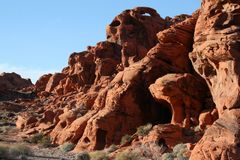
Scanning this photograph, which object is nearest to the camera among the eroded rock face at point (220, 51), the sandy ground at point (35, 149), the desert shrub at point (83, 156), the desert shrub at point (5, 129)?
the eroded rock face at point (220, 51)

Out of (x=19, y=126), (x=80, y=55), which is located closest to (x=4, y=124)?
(x=19, y=126)

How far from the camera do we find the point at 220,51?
1880 centimetres

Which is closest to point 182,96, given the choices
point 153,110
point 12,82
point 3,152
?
point 153,110

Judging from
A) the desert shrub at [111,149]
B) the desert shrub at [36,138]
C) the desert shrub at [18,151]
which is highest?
the desert shrub at [36,138]

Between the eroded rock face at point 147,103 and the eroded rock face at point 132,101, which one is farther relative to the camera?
the eroded rock face at point 132,101

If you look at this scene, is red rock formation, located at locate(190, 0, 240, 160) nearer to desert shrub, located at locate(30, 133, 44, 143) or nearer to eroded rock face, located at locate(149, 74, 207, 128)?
eroded rock face, located at locate(149, 74, 207, 128)

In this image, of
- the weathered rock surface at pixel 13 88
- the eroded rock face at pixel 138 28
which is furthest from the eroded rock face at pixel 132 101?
the weathered rock surface at pixel 13 88

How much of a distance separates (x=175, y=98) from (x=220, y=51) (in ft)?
25.6

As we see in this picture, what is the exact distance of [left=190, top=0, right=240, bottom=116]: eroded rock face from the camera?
17.9 m

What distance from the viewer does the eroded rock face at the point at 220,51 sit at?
17938 mm

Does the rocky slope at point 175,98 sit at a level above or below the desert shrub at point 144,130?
above

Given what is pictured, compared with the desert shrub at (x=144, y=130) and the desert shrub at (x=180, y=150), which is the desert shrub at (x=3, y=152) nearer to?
the desert shrub at (x=144, y=130)

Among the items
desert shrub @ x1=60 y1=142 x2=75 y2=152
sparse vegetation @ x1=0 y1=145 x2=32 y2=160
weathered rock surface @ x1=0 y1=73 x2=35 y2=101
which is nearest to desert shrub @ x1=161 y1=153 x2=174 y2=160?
sparse vegetation @ x1=0 y1=145 x2=32 y2=160

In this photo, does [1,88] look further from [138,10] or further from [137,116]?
[137,116]
